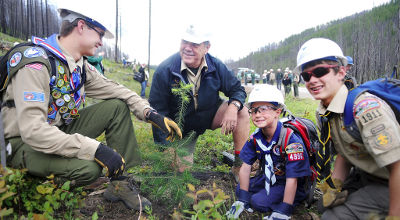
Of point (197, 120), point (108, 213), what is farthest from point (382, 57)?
point (108, 213)

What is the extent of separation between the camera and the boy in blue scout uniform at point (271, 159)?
227 cm

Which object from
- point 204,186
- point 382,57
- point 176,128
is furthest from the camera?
point 382,57

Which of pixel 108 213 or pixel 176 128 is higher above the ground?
pixel 176 128

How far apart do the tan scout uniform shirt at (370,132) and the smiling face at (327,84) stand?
6 centimetres

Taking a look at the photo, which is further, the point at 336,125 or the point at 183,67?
the point at 183,67

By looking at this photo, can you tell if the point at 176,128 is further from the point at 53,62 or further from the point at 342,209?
the point at 342,209

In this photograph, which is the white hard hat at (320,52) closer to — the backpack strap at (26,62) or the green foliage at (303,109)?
the backpack strap at (26,62)

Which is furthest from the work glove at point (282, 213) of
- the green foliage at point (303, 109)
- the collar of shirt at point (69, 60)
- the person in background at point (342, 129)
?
the green foliage at point (303, 109)

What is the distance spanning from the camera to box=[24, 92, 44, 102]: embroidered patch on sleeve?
1.96m

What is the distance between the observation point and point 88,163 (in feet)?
6.95

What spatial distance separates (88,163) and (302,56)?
2037 mm

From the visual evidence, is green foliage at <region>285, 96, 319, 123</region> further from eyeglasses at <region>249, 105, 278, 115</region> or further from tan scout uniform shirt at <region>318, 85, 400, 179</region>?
tan scout uniform shirt at <region>318, 85, 400, 179</region>

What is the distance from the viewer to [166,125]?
2605 mm

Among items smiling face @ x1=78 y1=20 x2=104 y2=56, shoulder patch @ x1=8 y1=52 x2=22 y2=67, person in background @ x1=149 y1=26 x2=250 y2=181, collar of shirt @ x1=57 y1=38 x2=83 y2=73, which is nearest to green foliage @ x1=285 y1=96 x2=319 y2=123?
person in background @ x1=149 y1=26 x2=250 y2=181
